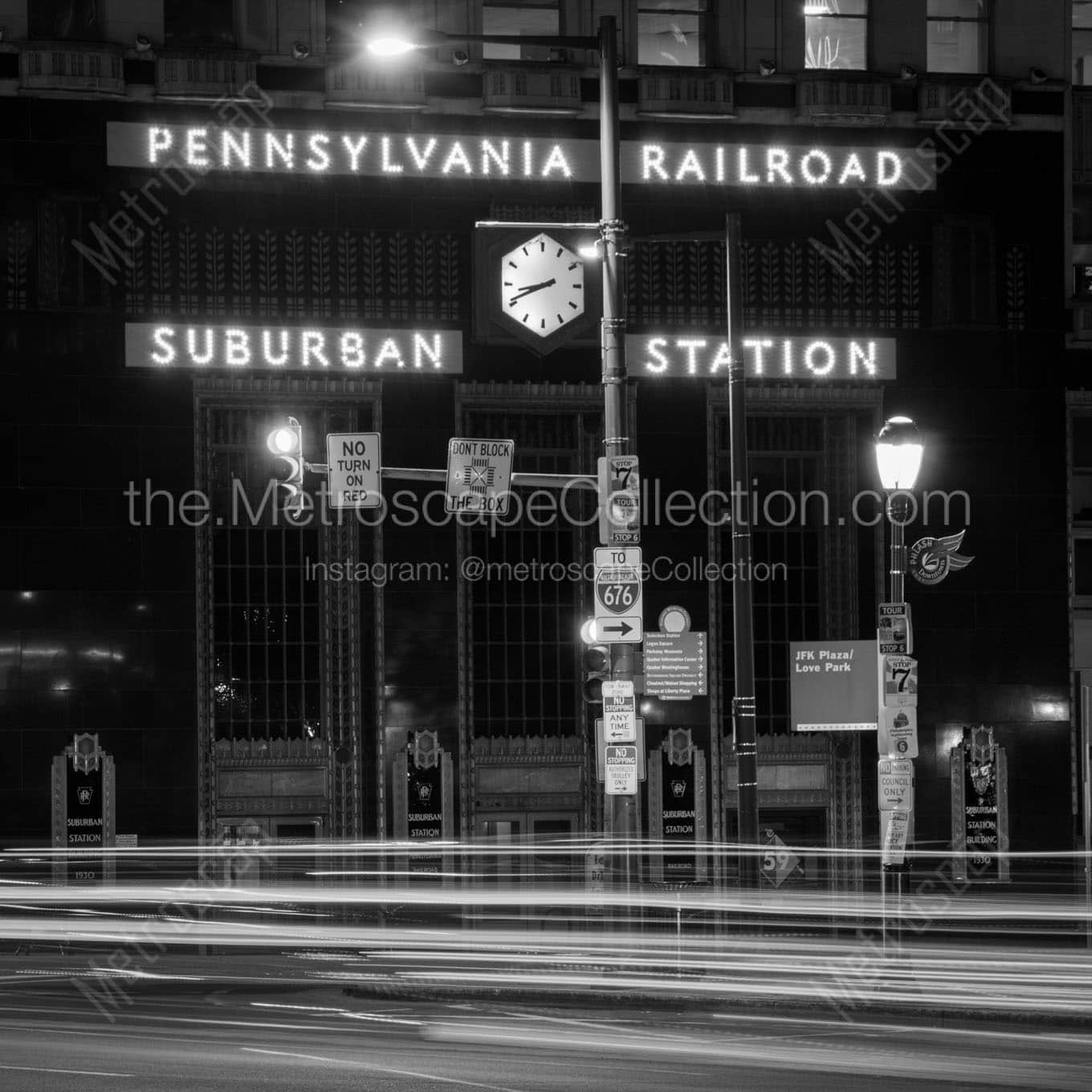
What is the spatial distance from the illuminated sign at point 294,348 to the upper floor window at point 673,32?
5.79m

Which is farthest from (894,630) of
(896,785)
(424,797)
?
(424,797)

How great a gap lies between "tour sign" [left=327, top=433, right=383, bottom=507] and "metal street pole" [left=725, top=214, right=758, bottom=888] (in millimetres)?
4411

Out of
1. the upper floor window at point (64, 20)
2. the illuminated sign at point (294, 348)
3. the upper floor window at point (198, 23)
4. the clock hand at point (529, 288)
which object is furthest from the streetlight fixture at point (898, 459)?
the upper floor window at point (64, 20)

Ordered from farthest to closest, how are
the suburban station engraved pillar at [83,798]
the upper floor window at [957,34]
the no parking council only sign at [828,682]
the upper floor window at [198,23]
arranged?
the upper floor window at [957,34], the no parking council only sign at [828,682], the upper floor window at [198,23], the suburban station engraved pillar at [83,798]

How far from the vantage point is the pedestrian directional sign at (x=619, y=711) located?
19203 millimetres

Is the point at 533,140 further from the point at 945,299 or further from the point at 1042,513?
the point at 1042,513

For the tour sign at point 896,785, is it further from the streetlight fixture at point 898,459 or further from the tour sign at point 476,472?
the tour sign at point 476,472

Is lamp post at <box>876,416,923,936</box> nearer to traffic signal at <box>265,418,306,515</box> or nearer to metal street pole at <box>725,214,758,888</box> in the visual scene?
metal street pole at <box>725,214,758,888</box>

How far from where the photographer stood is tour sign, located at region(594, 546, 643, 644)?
63.9ft

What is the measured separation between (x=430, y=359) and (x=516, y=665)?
5.10 metres

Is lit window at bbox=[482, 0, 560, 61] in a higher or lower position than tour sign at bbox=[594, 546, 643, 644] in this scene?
higher

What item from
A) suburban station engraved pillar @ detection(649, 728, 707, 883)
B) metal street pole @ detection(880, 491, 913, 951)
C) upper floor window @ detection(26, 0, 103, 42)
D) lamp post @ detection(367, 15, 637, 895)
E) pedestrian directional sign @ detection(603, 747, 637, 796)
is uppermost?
upper floor window @ detection(26, 0, 103, 42)

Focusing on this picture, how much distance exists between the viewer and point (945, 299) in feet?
99.4

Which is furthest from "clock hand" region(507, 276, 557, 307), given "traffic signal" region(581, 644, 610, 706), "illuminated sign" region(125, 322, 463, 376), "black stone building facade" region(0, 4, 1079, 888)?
"traffic signal" region(581, 644, 610, 706)
